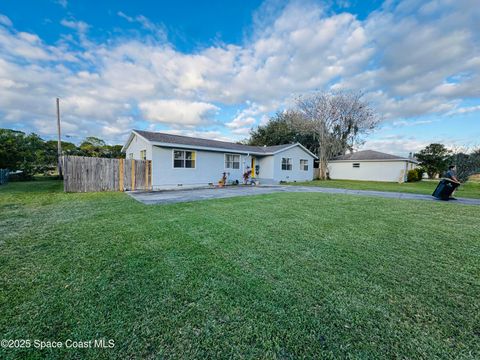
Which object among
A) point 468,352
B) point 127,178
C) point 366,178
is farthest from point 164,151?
point 366,178

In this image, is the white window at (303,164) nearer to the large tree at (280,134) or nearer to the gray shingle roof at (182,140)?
the gray shingle roof at (182,140)

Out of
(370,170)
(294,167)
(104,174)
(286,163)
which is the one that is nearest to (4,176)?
(104,174)

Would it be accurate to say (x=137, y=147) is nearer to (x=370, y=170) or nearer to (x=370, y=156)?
(x=370, y=170)

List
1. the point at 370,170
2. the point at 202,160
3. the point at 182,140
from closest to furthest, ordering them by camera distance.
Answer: the point at 202,160 → the point at 182,140 → the point at 370,170

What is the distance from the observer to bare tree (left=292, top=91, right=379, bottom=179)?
21.1 meters

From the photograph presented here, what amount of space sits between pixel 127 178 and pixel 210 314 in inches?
436

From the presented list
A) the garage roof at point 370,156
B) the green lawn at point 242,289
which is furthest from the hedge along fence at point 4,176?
the garage roof at point 370,156

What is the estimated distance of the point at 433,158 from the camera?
23.1 meters

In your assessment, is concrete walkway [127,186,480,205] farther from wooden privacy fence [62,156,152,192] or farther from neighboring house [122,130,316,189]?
neighboring house [122,130,316,189]

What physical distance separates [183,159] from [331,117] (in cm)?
1809

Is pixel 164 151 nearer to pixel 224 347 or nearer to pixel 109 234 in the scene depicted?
pixel 109 234

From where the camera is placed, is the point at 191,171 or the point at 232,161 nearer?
the point at 191,171

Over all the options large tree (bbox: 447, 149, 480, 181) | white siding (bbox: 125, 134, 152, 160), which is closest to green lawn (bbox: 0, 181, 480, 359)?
white siding (bbox: 125, 134, 152, 160)

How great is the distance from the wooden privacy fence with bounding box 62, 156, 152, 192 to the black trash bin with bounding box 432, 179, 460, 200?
14.8 m
